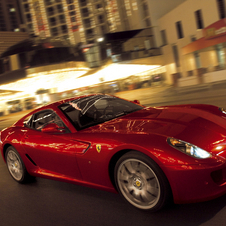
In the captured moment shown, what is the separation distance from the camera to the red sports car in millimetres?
A: 2340

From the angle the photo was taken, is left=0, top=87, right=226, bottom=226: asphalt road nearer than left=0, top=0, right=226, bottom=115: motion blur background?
Yes

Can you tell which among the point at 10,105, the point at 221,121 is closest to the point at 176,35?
the point at 10,105

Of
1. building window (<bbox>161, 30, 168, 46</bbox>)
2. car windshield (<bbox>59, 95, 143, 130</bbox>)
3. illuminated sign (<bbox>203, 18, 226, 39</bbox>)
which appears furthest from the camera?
building window (<bbox>161, 30, 168, 46</bbox>)

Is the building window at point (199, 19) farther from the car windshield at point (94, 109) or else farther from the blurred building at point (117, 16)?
the car windshield at point (94, 109)

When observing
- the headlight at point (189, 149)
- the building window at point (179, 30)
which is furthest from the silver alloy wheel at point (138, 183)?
the building window at point (179, 30)

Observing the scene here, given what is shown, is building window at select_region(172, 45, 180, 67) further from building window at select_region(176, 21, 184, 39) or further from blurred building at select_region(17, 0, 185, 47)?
blurred building at select_region(17, 0, 185, 47)

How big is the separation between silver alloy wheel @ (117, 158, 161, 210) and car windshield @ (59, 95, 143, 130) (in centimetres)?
92

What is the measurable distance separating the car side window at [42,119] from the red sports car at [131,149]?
0.01 m

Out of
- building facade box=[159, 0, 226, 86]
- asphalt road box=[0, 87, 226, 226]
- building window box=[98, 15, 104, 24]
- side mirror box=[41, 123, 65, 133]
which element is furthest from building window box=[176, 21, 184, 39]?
side mirror box=[41, 123, 65, 133]

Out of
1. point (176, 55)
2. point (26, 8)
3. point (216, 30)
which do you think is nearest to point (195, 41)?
point (176, 55)

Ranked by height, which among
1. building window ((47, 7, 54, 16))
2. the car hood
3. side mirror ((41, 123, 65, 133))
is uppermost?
building window ((47, 7, 54, 16))

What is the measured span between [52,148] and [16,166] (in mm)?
1238

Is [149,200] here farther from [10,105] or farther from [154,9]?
[154,9]

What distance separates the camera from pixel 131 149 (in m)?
2.63
